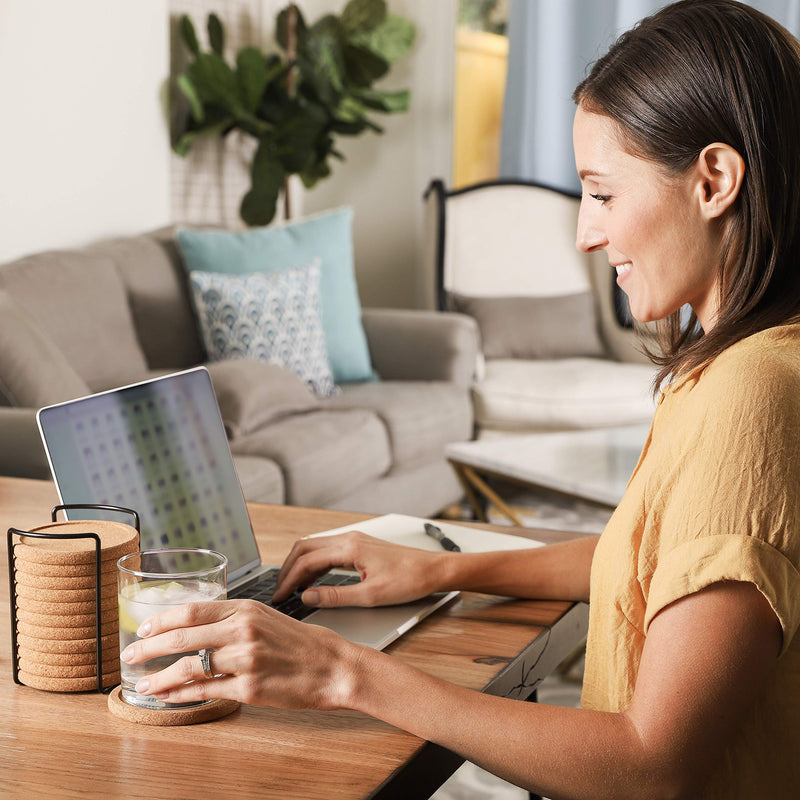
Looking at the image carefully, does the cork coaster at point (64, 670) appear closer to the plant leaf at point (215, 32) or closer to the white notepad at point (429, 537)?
the white notepad at point (429, 537)

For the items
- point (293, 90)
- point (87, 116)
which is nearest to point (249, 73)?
point (293, 90)

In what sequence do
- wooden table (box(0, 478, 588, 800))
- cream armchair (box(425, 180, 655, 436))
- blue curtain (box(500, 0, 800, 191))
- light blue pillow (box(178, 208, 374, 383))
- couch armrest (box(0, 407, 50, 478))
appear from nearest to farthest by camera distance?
wooden table (box(0, 478, 588, 800))
couch armrest (box(0, 407, 50, 478))
light blue pillow (box(178, 208, 374, 383))
cream armchair (box(425, 180, 655, 436))
blue curtain (box(500, 0, 800, 191))

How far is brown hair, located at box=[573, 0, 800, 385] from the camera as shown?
761 mm

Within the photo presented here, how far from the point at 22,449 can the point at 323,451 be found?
3.17 ft

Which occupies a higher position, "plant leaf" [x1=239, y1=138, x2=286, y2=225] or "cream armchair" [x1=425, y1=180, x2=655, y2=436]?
"plant leaf" [x1=239, y1=138, x2=286, y2=225]

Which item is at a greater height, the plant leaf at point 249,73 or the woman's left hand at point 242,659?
the plant leaf at point 249,73

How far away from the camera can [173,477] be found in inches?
38.6

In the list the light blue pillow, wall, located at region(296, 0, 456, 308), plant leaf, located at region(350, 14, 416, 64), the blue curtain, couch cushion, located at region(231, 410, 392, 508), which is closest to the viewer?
couch cushion, located at region(231, 410, 392, 508)

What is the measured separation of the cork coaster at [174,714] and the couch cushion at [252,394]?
6.39 feet

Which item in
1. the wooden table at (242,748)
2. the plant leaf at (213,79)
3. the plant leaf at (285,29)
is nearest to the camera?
the wooden table at (242,748)

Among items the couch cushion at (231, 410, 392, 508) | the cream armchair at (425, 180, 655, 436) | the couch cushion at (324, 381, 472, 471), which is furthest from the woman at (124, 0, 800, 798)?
the cream armchair at (425, 180, 655, 436)

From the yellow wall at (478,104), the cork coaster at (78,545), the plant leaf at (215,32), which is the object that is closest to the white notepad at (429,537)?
the cork coaster at (78,545)

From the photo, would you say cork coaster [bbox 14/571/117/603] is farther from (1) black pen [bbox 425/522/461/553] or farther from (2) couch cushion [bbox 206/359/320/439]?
(2) couch cushion [bbox 206/359/320/439]

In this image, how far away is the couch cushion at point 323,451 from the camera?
2.64m
